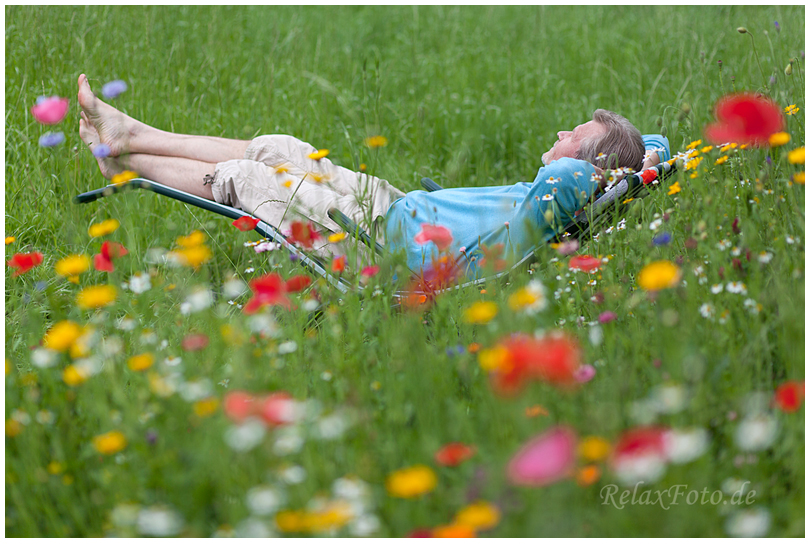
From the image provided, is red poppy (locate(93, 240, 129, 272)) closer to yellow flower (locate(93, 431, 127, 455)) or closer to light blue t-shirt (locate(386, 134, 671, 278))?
yellow flower (locate(93, 431, 127, 455))

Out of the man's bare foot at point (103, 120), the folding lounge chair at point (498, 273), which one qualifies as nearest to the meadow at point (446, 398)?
the folding lounge chair at point (498, 273)

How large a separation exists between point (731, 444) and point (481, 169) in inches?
124

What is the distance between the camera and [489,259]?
65.8 inches

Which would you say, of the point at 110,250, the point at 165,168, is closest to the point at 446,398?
the point at 110,250

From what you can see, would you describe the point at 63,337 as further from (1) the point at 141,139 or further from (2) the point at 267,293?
(1) the point at 141,139

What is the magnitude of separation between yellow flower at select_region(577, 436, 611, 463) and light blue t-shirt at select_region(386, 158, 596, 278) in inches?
46.7

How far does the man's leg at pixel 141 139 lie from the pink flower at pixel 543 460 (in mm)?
2723

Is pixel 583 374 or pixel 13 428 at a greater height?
pixel 583 374

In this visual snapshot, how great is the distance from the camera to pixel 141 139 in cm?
342

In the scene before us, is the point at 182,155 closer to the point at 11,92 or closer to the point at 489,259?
the point at 11,92

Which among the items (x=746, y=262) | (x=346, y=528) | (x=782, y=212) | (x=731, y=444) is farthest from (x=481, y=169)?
(x=346, y=528)

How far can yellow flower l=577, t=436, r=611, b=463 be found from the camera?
122cm

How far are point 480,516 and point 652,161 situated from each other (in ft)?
7.23

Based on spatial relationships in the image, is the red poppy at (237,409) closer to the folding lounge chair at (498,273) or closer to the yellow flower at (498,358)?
the yellow flower at (498,358)
